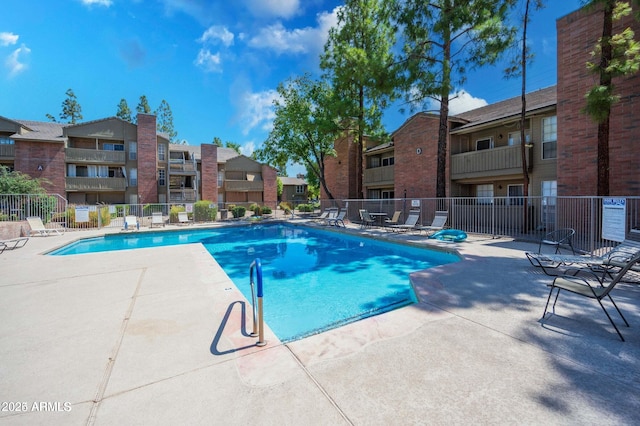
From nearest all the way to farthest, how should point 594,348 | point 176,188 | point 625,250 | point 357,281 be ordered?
1. point 594,348
2. point 625,250
3. point 357,281
4. point 176,188

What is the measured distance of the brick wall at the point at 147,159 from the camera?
2903 centimetres

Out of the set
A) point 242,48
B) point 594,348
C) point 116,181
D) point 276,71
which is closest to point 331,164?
point 276,71

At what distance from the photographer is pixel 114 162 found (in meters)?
28.4

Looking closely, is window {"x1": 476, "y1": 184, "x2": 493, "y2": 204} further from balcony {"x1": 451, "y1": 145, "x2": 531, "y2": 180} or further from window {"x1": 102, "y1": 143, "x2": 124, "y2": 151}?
window {"x1": 102, "y1": 143, "x2": 124, "y2": 151}

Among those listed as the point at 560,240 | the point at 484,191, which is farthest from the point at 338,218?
the point at 560,240

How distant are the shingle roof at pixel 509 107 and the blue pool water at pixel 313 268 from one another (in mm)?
10262

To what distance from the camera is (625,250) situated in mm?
5273

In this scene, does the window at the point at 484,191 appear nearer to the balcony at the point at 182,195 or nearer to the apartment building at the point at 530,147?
the apartment building at the point at 530,147

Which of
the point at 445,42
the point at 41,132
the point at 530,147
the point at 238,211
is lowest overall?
Answer: the point at 238,211

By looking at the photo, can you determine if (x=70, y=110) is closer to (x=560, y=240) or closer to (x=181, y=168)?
(x=181, y=168)

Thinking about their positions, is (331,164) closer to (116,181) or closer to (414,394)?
(116,181)

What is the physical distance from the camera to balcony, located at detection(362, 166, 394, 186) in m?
21.7

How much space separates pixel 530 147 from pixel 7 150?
1649 inches

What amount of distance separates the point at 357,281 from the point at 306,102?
755 inches
